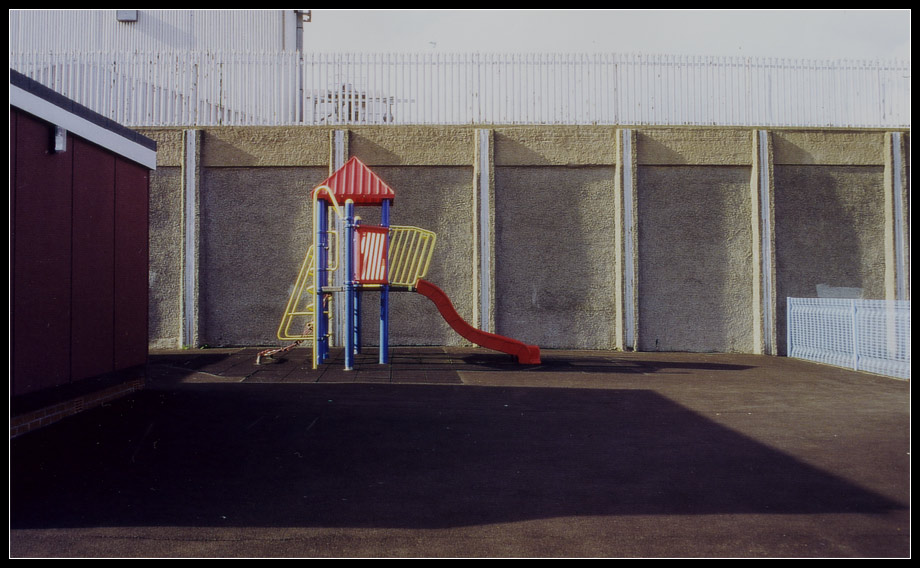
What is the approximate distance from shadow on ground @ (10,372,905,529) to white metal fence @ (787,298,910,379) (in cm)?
455

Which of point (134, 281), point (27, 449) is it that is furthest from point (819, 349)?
point (27, 449)

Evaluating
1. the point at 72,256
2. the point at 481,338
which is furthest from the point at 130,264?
the point at 481,338

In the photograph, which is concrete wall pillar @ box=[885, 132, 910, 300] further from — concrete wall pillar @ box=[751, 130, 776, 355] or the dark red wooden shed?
the dark red wooden shed

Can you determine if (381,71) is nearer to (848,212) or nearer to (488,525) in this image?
(848,212)

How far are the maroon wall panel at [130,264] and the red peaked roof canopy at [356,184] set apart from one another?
2738 mm

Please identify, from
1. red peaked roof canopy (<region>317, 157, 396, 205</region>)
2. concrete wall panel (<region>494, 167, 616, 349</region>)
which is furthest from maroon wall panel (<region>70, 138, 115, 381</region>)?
concrete wall panel (<region>494, 167, 616, 349</region>)

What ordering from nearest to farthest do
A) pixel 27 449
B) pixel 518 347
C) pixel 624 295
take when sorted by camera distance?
pixel 27 449, pixel 518 347, pixel 624 295

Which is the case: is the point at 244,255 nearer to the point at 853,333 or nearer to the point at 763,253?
the point at 763,253

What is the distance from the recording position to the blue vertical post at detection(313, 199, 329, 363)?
372 inches

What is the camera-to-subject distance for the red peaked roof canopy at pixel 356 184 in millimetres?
9586

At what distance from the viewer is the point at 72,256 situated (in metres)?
5.93

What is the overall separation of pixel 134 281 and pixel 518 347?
544 cm

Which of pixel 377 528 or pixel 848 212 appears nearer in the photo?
pixel 377 528

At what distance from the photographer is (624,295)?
12227 mm
